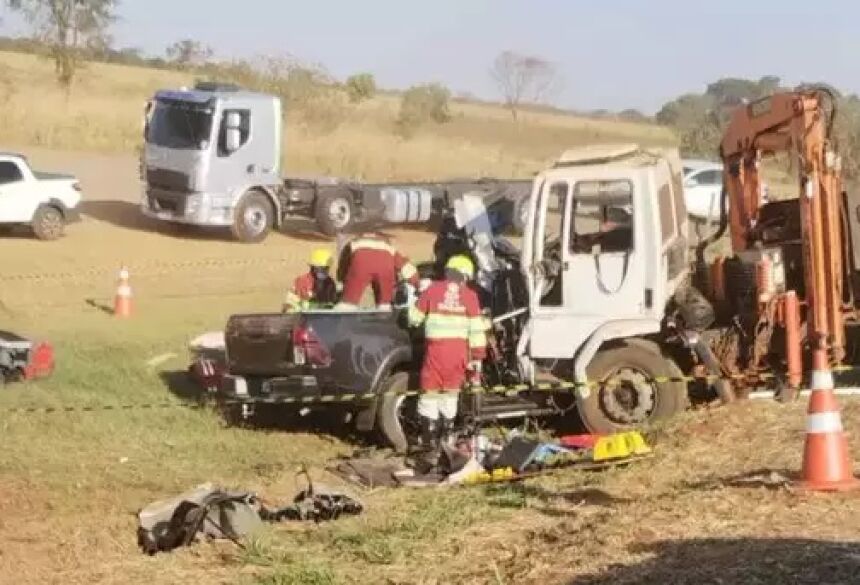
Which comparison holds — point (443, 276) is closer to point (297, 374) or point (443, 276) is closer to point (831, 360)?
point (297, 374)

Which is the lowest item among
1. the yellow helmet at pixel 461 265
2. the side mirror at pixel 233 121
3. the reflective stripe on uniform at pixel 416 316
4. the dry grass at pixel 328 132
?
the reflective stripe on uniform at pixel 416 316

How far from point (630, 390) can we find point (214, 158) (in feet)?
59.8

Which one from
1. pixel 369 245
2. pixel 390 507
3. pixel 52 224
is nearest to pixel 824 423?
pixel 390 507

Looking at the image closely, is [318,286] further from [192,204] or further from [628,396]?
[192,204]

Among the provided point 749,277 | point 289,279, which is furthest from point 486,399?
point 289,279

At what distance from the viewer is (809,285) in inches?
498

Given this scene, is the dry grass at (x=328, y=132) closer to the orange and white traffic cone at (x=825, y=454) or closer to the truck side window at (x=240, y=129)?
the truck side window at (x=240, y=129)

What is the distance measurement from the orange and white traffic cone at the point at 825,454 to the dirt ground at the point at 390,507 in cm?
14

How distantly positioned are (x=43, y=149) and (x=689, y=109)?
4324 centimetres

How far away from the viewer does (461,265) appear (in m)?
12.8

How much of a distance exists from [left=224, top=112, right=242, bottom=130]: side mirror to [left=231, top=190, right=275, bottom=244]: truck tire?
132 cm

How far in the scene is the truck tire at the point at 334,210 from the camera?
102 ft

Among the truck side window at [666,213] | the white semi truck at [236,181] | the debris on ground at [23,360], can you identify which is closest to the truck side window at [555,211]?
the truck side window at [666,213]

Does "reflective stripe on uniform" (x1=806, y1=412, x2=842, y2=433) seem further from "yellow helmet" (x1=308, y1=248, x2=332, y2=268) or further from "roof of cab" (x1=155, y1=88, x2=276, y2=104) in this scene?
"roof of cab" (x1=155, y1=88, x2=276, y2=104)
